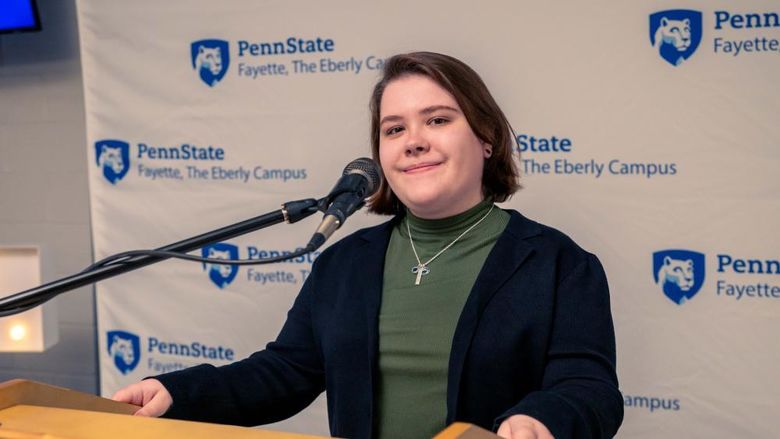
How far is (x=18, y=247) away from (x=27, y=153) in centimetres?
85

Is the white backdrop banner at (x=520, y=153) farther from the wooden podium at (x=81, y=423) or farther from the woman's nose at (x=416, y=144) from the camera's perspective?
the wooden podium at (x=81, y=423)

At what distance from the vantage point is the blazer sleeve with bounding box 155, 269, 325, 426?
1360 mm

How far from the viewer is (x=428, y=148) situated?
147 centimetres

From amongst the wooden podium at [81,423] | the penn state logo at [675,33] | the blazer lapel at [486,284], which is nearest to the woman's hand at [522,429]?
the wooden podium at [81,423]

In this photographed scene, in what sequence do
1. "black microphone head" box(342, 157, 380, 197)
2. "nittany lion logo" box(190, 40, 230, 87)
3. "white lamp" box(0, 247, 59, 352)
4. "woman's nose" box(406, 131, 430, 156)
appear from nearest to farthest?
"black microphone head" box(342, 157, 380, 197)
"woman's nose" box(406, 131, 430, 156)
"white lamp" box(0, 247, 59, 352)
"nittany lion logo" box(190, 40, 230, 87)

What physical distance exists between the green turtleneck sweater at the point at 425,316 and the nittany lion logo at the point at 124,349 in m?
1.73

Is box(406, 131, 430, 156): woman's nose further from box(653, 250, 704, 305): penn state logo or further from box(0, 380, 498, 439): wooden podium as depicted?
box(653, 250, 704, 305): penn state logo

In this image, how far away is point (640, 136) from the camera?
2301mm

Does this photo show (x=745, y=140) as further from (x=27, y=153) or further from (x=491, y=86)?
(x=27, y=153)

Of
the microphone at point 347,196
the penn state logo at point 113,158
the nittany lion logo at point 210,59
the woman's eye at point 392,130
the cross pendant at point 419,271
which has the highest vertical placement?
the nittany lion logo at point 210,59

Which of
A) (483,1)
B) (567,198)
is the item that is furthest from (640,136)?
(483,1)

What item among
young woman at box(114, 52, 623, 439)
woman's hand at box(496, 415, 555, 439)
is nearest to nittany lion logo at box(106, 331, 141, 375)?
young woman at box(114, 52, 623, 439)

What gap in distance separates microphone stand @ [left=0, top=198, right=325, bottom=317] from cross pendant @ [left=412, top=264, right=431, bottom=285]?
0.49 metres

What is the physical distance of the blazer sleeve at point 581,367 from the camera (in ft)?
3.68
